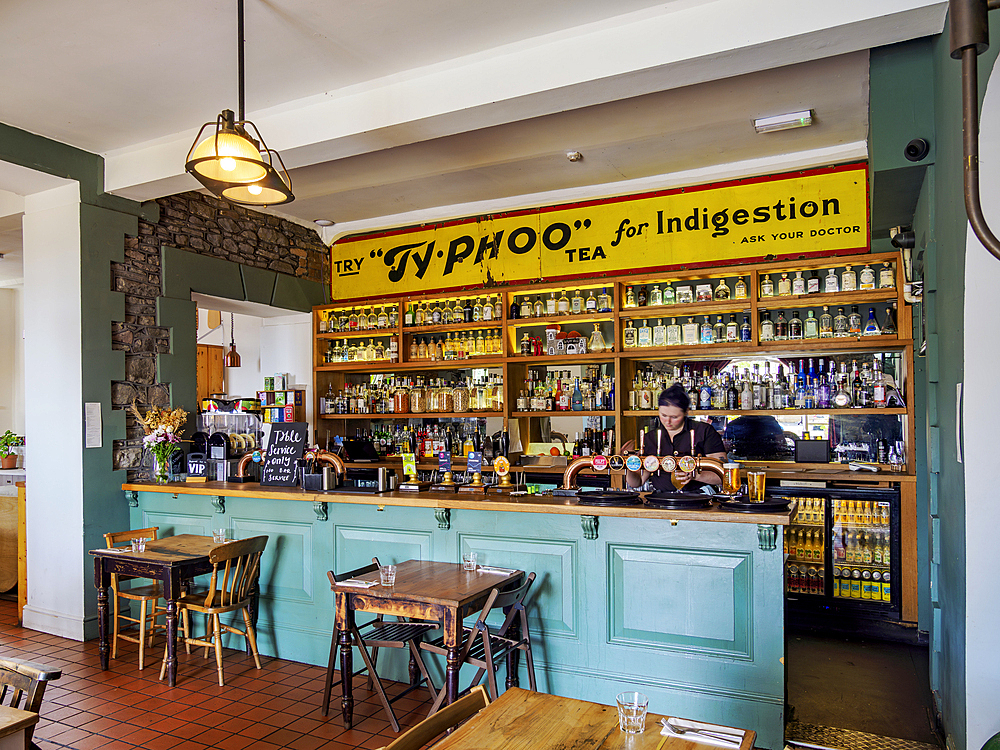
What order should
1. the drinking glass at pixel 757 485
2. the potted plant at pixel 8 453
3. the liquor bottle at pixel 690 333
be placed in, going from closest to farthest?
the drinking glass at pixel 757 485 < the liquor bottle at pixel 690 333 < the potted plant at pixel 8 453

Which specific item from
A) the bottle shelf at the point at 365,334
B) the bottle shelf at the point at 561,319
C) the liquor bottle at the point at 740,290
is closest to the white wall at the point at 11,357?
the bottle shelf at the point at 365,334

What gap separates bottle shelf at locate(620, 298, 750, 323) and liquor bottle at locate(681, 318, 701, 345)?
4.9 inches

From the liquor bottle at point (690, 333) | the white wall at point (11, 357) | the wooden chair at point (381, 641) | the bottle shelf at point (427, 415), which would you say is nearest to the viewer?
the wooden chair at point (381, 641)

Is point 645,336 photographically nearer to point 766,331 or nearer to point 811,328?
point 766,331

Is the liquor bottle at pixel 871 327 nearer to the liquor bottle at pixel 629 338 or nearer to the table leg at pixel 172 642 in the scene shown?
the liquor bottle at pixel 629 338

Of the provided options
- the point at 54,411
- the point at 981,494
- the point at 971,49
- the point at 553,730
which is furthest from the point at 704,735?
the point at 54,411

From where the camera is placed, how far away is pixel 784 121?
5.01m

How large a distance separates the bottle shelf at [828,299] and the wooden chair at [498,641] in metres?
3.42

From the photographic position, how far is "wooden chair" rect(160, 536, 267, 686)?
4.19m

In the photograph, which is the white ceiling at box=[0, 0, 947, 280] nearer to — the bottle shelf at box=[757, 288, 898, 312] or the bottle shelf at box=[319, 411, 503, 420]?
the bottle shelf at box=[757, 288, 898, 312]

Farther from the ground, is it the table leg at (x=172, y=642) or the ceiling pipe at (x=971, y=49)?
the ceiling pipe at (x=971, y=49)

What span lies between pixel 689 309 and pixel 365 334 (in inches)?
132

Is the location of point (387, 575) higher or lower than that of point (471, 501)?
lower

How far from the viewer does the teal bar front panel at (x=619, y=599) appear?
3480mm
